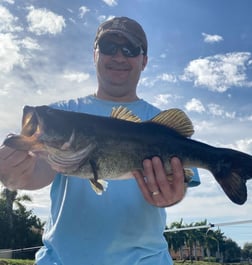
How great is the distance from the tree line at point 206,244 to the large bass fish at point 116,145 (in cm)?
8352

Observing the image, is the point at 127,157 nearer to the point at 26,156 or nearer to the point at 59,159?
the point at 59,159

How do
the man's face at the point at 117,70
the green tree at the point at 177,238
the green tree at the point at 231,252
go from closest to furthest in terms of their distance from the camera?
the man's face at the point at 117,70 → the green tree at the point at 177,238 → the green tree at the point at 231,252

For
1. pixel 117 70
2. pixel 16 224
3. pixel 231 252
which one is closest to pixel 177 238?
pixel 231 252

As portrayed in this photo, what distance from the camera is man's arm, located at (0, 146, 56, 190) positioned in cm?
308

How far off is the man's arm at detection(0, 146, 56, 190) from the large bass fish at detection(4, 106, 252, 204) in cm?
19

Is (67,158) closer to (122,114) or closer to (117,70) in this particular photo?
(122,114)

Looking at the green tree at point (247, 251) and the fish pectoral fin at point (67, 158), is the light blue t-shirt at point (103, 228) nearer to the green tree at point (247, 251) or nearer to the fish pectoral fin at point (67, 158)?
the fish pectoral fin at point (67, 158)

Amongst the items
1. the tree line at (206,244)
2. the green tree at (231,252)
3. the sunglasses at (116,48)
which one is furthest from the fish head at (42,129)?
the green tree at (231,252)

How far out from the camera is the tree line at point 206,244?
9844 centimetres

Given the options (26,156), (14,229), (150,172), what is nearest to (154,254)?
(150,172)

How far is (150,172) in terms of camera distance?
309 cm

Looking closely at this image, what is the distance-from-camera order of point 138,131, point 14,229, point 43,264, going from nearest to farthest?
point 138,131, point 43,264, point 14,229

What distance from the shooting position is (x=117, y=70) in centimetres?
432

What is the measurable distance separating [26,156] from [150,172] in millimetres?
882
